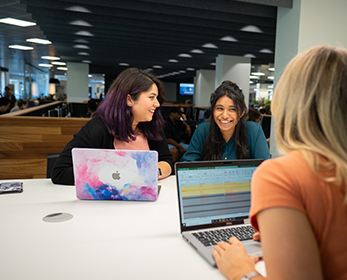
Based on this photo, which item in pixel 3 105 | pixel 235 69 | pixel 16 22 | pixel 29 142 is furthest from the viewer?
pixel 235 69

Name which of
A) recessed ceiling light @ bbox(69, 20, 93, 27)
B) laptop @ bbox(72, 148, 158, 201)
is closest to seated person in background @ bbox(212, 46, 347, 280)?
laptop @ bbox(72, 148, 158, 201)

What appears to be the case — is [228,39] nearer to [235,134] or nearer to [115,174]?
[235,134]

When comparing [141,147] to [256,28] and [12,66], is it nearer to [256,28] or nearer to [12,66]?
[256,28]

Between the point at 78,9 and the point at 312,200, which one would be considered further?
the point at 78,9

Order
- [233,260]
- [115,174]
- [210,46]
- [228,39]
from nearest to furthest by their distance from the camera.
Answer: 1. [233,260]
2. [115,174]
3. [228,39]
4. [210,46]

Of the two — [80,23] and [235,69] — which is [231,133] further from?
[235,69]

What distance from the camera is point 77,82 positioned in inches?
552

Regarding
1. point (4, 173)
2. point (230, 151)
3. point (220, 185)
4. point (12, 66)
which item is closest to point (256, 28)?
point (230, 151)

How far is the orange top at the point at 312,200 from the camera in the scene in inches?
23.7

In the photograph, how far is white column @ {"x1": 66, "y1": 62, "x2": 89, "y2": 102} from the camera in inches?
540

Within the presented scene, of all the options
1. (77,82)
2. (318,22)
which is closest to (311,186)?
(318,22)

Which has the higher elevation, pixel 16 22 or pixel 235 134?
pixel 16 22

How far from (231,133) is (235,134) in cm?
5

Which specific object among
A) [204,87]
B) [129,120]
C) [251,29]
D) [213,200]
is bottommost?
[213,200]
